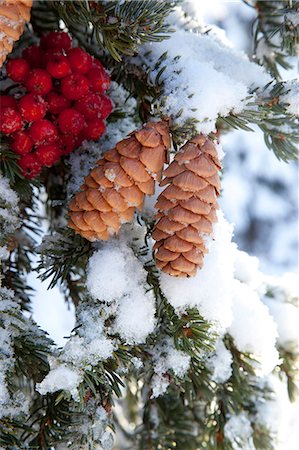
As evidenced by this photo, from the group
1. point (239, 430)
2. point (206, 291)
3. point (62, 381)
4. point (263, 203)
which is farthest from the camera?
point (263, 203)

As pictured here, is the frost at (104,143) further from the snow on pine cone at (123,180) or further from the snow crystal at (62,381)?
the snow crystal at (62,381)

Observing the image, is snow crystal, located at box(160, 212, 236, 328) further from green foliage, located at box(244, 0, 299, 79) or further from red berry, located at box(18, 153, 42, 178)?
green foliage, located at box(244, 0, 299, 79)

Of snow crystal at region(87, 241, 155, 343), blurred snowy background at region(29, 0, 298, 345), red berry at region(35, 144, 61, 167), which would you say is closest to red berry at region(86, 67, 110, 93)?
red berry at region(35, 144, 61, 167)

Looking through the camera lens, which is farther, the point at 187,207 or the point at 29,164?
the point at 29,164

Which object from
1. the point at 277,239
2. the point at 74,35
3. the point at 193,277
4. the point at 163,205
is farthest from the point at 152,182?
the point at 277,239

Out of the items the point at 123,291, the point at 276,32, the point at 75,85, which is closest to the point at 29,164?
the point at 75,85

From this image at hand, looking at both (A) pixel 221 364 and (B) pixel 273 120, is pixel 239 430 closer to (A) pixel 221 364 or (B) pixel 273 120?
(A) pixel 221 364

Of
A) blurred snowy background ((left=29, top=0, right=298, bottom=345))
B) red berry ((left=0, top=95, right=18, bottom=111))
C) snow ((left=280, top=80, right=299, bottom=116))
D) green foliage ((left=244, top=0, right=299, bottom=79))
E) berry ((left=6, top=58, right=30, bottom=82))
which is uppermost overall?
blurred snowy background ((left=29, top=0, right=298, bottom=345))

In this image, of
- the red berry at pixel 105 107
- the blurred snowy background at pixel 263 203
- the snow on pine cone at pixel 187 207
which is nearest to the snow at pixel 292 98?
the snow on pine cone at pixel 187 207
